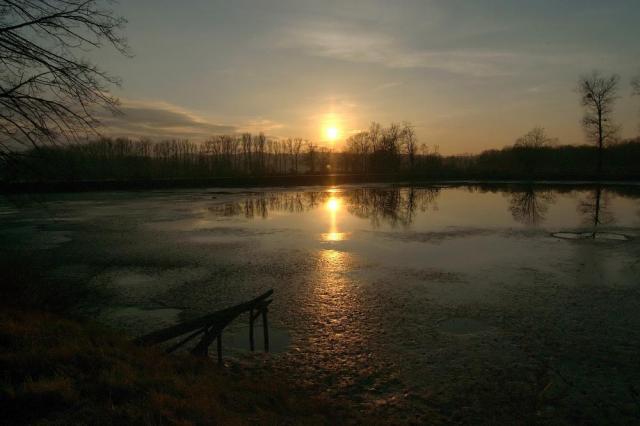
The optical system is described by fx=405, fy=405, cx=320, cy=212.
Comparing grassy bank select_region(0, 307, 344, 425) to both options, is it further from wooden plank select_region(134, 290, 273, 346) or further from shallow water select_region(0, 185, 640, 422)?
→ shallow water select_region(0, 185, 640, 422)

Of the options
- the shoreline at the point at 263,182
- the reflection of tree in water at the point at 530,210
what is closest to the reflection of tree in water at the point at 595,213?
the reflection of tree in water at the point at 530,210

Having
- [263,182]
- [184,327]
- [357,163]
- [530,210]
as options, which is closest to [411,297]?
[184,327]

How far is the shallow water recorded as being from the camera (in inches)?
257

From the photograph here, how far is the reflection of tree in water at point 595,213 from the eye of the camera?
22.5 metres

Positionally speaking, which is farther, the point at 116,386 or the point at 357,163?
the point at 357,163

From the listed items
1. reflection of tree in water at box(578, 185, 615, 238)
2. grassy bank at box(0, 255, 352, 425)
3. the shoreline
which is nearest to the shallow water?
reflection of tree in water at box(578, 185, 615, 238)

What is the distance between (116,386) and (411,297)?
788 centimetres

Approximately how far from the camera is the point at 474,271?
A: 13.5 m

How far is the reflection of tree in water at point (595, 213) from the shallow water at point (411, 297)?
0.83 ft

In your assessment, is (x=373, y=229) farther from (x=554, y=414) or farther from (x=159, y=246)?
(x=554, y=414)

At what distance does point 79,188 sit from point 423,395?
197ft

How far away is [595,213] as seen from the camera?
26406 millimetres

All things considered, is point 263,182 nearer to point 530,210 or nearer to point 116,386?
point 530,210

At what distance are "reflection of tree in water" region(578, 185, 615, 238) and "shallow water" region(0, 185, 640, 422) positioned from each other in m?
0.25
